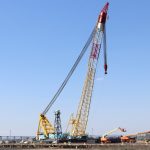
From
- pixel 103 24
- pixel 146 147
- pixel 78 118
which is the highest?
pixel 103 24

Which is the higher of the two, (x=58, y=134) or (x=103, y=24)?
(x=103, y=24)

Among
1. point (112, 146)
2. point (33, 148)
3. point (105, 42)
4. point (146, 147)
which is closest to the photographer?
point (146, 147)

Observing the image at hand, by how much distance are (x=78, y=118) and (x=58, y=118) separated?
33.2 feet

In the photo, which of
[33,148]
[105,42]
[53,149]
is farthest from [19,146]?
[105,42]

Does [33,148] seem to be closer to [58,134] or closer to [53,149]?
[53,149]

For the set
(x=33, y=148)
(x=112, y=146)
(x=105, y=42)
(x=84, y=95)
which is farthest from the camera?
(x=84, y=95)

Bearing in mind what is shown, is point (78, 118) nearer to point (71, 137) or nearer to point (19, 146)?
point (71, 137)

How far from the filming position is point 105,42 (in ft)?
525

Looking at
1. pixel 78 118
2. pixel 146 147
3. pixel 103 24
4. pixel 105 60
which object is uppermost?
pixel 103 24

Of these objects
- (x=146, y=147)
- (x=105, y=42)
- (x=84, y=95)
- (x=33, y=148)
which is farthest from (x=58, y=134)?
(x=146, y=147)

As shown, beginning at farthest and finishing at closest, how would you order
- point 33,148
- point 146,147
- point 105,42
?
point 105,42 < point 33,148 < point 146,147

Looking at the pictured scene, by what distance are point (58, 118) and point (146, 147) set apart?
70.0 metres

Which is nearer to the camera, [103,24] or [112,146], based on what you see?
[112,146]

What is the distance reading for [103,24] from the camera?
16088cm
